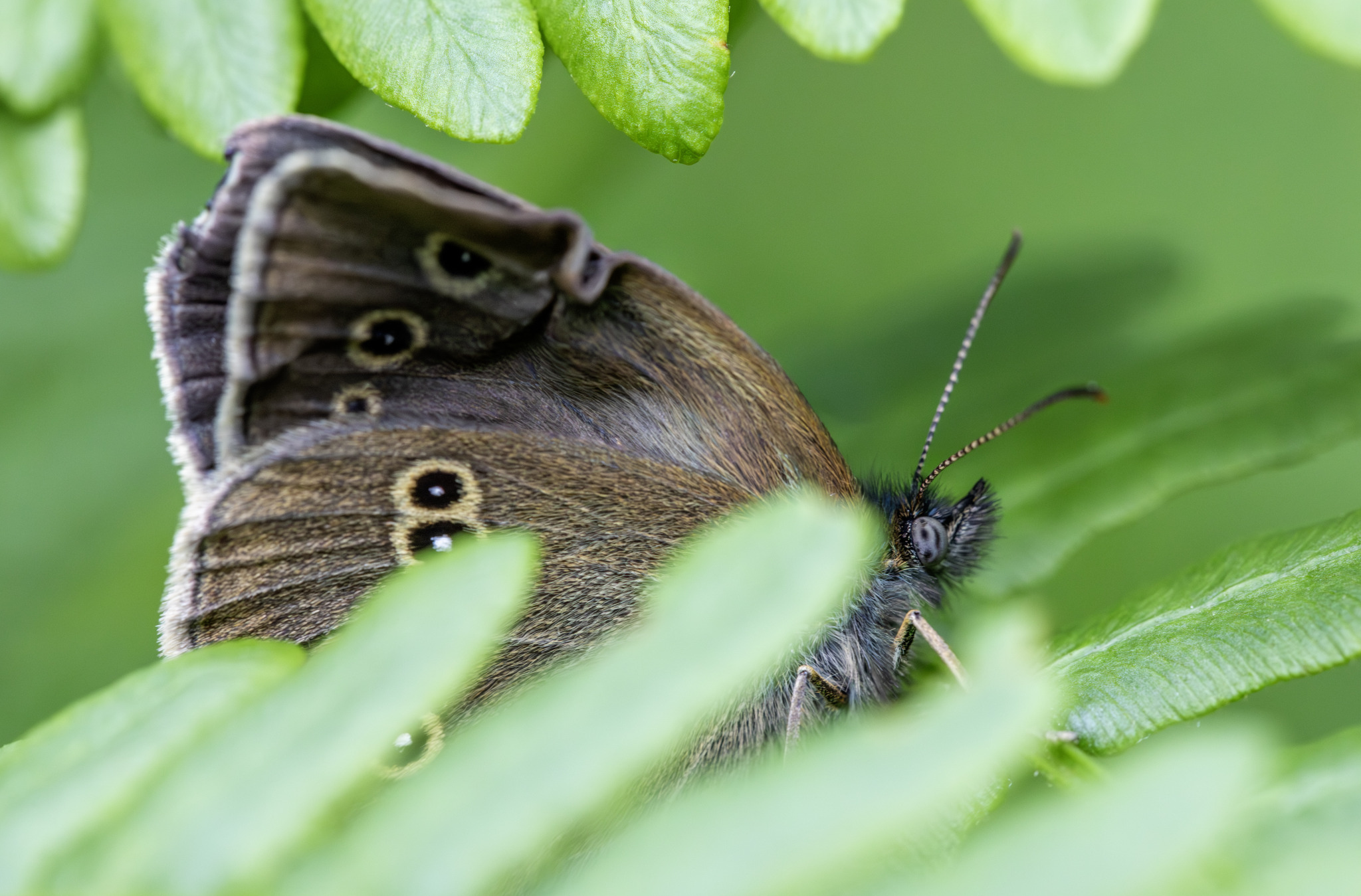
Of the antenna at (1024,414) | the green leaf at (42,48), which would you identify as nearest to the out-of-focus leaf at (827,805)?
the antenna at (1024,414)

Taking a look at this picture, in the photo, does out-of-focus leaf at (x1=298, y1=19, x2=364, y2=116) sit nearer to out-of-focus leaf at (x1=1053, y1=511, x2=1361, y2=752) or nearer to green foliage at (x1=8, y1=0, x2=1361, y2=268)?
green foliage at (x1=8, y1=0, x2=1361, y2=268)

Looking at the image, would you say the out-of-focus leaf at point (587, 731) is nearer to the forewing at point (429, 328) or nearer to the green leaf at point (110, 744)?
the green leaf at point (110, 744)

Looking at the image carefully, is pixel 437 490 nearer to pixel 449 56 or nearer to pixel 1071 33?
pixel 449 56

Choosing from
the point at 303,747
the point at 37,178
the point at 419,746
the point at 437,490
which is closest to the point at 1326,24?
the point at 303,747

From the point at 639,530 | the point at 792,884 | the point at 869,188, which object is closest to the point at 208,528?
the point at 639,530

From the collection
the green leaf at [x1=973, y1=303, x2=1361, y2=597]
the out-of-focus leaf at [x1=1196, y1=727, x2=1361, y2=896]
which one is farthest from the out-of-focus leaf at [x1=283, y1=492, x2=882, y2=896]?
the green leaf at [x1=973, y1=303, x2=1361, y2=597]

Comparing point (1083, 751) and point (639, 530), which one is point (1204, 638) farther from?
point (639, 530)
